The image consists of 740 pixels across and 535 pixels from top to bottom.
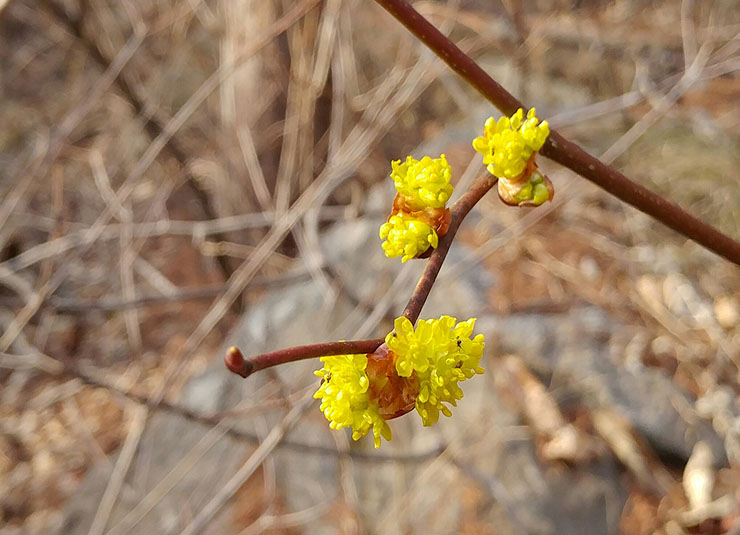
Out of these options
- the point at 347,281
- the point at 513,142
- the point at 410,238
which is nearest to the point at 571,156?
the point at 513,142

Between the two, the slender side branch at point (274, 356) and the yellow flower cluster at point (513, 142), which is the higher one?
the yellow flower cluster at point (513, 142)

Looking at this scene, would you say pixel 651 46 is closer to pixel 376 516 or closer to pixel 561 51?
pixel 561 51

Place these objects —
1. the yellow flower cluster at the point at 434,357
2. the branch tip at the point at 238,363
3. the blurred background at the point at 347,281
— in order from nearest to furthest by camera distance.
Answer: the branch tip at the point at 238,363 < the yellow flower cluster at the point at 434,357 < the blurred background at the point at 347,281

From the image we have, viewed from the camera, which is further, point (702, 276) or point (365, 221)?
point (365, 221)

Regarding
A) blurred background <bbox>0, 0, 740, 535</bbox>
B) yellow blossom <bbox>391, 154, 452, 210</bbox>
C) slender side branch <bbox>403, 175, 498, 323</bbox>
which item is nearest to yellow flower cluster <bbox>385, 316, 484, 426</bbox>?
slender side branch <bbox>403, 175, 498, 323</bbox>

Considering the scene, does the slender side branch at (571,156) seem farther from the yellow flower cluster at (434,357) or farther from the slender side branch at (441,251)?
the yellow flower cluster at (434,357)

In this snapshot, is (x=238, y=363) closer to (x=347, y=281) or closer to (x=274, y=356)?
(x=274, y=356)

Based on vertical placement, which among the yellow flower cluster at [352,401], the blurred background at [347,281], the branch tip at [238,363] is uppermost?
the blurred background at [347,281]

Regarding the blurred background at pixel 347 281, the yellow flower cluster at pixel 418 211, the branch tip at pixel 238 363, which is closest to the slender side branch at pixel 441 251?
the yellow flower cluster at pixel 418 211

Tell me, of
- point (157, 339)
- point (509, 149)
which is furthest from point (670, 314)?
point (157, 339)
